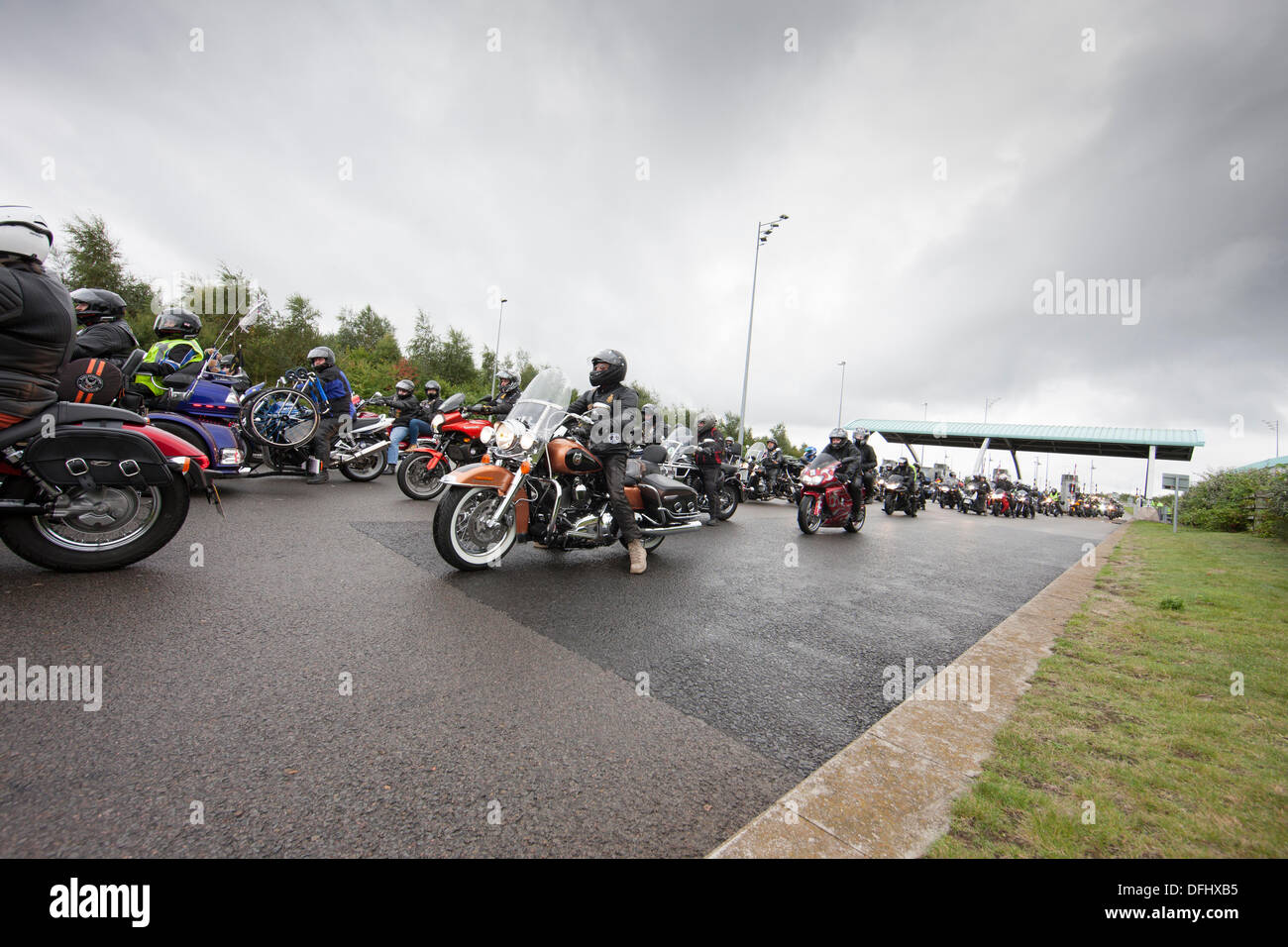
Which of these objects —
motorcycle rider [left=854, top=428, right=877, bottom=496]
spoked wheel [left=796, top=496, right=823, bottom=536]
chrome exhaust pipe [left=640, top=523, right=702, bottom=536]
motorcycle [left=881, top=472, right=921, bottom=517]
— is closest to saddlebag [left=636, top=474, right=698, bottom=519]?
chrome exhaust pipe [left=640, top=523, right=702, bottom=536]

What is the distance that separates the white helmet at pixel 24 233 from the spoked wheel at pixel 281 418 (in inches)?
188

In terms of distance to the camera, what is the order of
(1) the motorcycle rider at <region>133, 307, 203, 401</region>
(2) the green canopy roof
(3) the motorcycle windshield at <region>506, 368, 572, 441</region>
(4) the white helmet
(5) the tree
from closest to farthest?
(4) the white helmet
(3) the motorcycle windshield at <region>506, 368, 572, 441</region>
(1) the motorcycle rider at <region>133, 307, 203, 401</region>
(2) the green canopy roof
(5) the tree

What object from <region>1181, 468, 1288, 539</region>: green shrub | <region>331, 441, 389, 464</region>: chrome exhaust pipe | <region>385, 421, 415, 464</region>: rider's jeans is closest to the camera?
<region>331, 441, 389, 464</region>: chrome exhaust pipe

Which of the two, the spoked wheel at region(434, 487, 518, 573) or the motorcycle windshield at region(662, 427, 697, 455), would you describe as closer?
the spoked wheel at region(434, 487, 518, 573)

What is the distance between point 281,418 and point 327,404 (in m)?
0.77

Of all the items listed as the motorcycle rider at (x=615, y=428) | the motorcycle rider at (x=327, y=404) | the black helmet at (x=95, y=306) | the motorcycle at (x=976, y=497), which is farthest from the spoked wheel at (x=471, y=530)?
the motorcycle at (x=976, y=497)

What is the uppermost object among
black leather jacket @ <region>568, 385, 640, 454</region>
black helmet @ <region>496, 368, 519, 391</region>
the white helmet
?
black helmet @ <region>496, 368, 519, 391</region>

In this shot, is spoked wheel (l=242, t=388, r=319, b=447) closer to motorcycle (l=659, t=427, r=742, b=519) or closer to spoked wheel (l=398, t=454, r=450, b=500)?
spoked wheel (l=398, t=454, r=450, b=500)

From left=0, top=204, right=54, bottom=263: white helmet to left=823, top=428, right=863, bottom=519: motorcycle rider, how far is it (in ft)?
33.3

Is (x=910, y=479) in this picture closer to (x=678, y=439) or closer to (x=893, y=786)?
(x=678, y=439)

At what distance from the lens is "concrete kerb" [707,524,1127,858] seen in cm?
171
